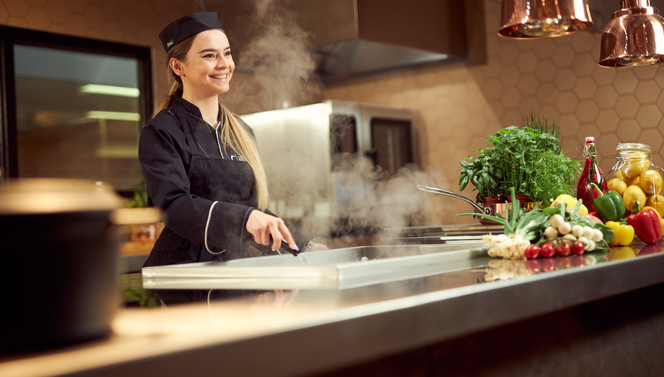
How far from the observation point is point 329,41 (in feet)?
12.3

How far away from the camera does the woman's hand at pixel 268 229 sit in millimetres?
1395

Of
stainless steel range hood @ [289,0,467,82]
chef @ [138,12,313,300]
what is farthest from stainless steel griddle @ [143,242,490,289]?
stainless steel range hood @ [289,0,467,82]

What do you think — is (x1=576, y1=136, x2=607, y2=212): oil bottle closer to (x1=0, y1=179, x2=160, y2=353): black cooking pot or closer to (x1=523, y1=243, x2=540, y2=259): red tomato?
(x1=523, y1=243, x2=540, y2=259): red tomato

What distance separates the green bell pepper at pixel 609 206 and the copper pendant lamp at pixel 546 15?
1.75ft

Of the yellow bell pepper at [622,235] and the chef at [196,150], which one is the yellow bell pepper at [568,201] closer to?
the yellow bell pepper at [622,235]

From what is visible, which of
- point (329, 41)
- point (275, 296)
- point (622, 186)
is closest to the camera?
point (275, 296)

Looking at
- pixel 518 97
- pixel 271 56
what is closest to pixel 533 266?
pixel 271 56

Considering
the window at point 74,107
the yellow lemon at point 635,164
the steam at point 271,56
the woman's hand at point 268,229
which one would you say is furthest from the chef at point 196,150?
the window at point 74,107

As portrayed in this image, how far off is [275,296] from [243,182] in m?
1.06

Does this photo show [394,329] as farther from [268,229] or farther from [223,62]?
[223,62]

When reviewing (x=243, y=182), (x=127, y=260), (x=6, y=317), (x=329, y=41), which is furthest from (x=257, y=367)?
(x=329, y=41)

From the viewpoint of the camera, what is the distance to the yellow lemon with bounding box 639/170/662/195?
2.30 m

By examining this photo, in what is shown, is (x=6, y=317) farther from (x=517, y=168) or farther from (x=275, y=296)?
(x=517, y=168)

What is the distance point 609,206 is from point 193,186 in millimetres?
1275
